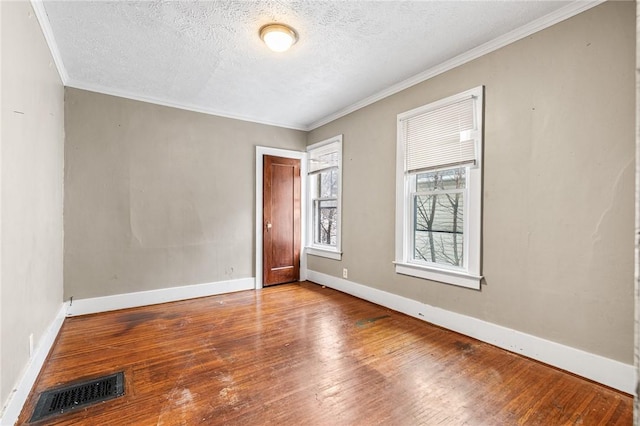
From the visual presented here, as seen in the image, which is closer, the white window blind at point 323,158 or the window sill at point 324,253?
the window sill at point 324,253

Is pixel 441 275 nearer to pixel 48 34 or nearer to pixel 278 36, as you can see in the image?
pixel 278 36

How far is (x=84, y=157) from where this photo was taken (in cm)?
344

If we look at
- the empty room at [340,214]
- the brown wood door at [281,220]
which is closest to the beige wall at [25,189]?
the empty room at [340,214]

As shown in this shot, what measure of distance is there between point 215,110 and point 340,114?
70.6 inches

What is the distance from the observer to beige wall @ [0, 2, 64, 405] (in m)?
1.62

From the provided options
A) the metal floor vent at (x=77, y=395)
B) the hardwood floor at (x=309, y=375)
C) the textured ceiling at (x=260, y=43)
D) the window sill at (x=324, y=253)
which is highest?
the textured ceiling at (x=260, y=43)

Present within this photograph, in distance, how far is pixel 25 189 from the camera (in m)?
1.95

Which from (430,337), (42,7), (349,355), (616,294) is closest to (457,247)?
(430,337)

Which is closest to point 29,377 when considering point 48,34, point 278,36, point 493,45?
point 48,34

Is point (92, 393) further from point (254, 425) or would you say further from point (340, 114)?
point (340, 114)

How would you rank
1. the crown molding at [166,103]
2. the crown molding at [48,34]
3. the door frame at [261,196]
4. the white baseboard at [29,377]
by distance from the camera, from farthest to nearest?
the door frame at [261,196], the crown molding at [166,103], the crown molding at [48,34], the white baseboard at [29,377]

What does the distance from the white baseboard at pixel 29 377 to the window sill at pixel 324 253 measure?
10.5 feet

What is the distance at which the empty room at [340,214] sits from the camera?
190 cm

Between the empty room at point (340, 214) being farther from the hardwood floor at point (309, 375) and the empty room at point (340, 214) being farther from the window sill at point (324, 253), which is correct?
the window sill at point (324, 253)
